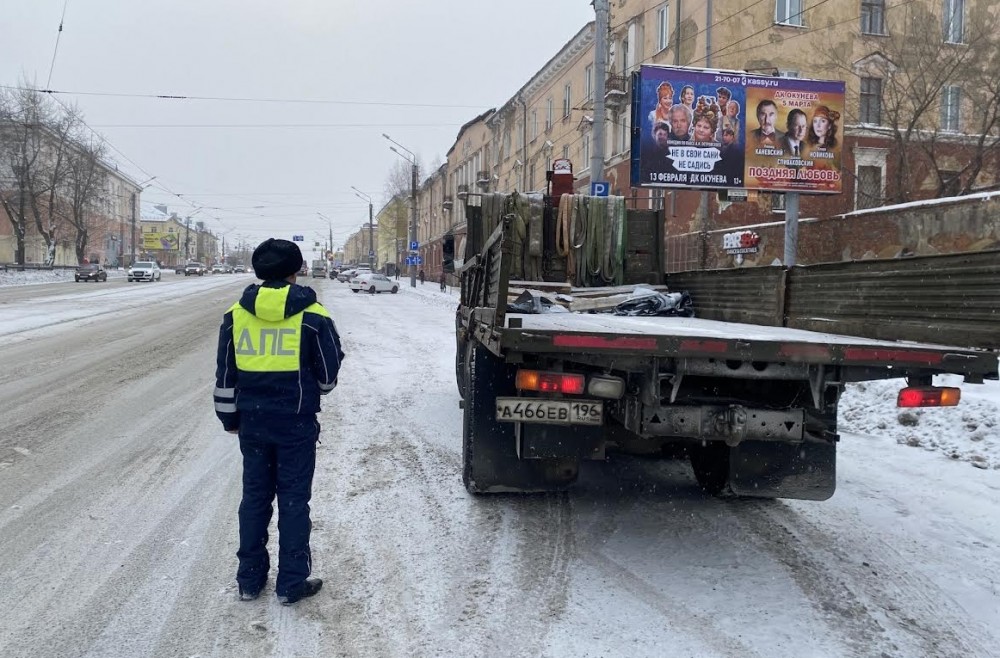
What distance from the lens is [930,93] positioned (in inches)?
731

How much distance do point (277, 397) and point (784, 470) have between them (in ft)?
9.40

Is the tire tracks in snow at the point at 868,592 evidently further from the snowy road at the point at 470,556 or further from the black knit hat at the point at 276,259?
the black knit hat at the point at 276,259

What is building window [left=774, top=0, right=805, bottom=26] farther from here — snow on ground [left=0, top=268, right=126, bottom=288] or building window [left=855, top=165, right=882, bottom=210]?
snow on ground [left=0, top=268, right=126, bottom=288]

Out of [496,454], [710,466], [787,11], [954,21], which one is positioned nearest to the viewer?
[496,454]

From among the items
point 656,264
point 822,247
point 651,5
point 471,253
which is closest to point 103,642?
point 471,253

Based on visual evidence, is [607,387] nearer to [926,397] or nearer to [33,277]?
[926,397]

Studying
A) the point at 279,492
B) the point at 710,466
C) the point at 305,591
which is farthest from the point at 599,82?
the point at 305,591

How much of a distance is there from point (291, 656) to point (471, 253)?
16.8ft

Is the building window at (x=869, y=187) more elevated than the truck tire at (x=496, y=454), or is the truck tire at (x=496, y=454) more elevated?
the building window at (x=869, y=187)

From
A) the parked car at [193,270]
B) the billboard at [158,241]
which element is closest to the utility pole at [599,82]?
the parked car at [193,270]

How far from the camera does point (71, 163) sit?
181 ft

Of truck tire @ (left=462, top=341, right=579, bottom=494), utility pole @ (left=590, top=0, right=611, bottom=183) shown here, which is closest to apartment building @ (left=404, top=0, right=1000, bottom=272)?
utility pole @ (left=590, top=0, right=611, bottom=183)

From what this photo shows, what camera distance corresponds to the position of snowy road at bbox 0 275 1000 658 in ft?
10.6

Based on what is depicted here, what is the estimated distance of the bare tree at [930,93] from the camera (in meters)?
19.0
